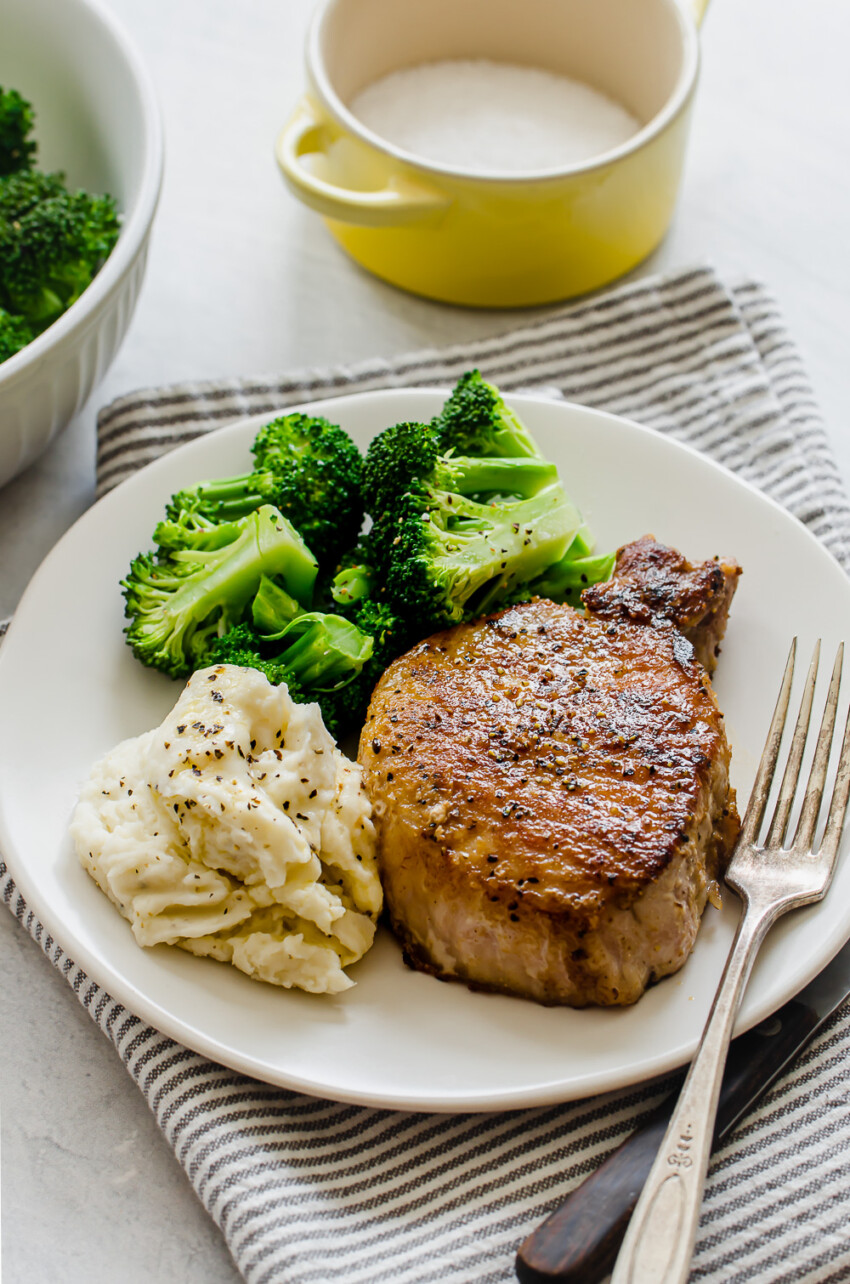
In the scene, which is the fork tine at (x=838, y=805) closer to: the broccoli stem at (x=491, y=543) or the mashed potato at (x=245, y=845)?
the broccoli stem at (x=491, y=543)

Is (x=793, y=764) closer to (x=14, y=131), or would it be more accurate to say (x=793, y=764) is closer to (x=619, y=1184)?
(x=619, y=1184)

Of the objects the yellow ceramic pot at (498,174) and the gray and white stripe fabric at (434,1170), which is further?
the yellow ceramic pot at (498,174)

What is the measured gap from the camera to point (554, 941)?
2307 millimetres

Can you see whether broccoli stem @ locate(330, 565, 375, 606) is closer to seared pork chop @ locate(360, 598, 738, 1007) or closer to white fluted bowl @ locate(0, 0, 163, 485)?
seared pork chop @ locate(360, 598, 738, 1007)

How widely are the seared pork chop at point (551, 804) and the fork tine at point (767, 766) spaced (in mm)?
49

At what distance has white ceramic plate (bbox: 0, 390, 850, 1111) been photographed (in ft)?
7.52

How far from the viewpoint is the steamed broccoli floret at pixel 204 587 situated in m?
2.89

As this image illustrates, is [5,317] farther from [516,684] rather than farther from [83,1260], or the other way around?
[83,1260]

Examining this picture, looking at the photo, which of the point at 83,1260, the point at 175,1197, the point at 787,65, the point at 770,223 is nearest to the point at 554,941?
the point at 175,1197

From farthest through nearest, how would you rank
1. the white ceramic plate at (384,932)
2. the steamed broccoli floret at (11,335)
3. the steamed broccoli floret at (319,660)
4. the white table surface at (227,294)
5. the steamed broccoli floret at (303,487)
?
the steamed broccoli floret at (11,335)
the steamed broccoli floret at (303,487)
the steamed broccoli floret at (319,660)
the white table surface at (227,294)
the white ceramic plate at (384,932)

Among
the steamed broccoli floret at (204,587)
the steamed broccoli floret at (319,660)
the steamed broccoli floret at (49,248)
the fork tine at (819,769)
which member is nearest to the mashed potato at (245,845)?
the steamed broccoli floret at (319,660)

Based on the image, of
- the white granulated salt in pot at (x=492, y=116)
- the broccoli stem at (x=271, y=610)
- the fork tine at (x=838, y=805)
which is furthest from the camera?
the white granulated salt in pot at (x=492, y=116)

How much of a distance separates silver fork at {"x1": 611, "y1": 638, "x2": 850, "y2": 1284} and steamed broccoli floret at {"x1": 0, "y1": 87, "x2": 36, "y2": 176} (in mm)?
2884

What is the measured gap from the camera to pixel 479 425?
10.2 ft
